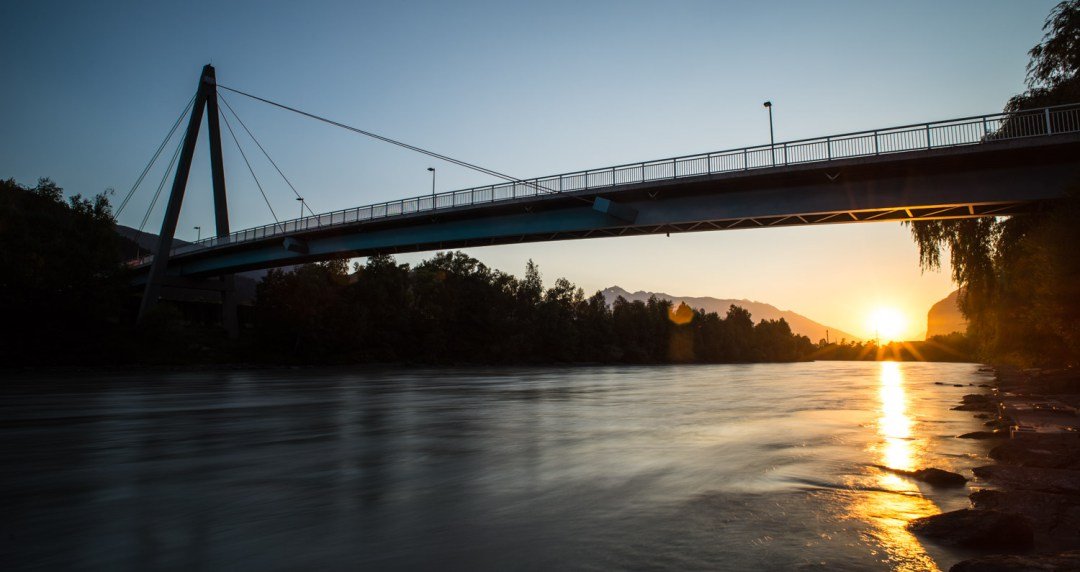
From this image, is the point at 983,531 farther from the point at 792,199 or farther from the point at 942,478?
the point at 792,199

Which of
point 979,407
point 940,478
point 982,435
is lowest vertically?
point 979,407

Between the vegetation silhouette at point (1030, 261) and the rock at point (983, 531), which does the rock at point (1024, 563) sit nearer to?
the rock at point (983, 531)

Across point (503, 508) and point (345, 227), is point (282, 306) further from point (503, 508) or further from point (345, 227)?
point (503, 508)

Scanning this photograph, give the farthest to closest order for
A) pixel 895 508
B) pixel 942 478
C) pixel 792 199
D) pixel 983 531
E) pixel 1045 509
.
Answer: pixel 792 199
pixel 942 478
pixel 895 508
pixel 1045 509
pixel 983 531

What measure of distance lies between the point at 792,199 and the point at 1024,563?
37184 millimetres

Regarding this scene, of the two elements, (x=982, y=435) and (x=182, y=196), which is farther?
(x=182, y=196)

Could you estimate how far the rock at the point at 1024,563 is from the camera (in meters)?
4.31

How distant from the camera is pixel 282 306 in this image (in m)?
73.9

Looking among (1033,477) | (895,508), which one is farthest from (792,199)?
(895,508)

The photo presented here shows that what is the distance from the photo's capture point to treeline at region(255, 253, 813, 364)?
2945 inches

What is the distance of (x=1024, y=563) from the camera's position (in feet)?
14.5

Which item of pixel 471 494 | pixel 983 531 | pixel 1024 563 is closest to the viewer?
pixel 1024 563

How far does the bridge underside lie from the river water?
2011 centimetres

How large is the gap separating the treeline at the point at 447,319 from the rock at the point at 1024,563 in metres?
75.3
